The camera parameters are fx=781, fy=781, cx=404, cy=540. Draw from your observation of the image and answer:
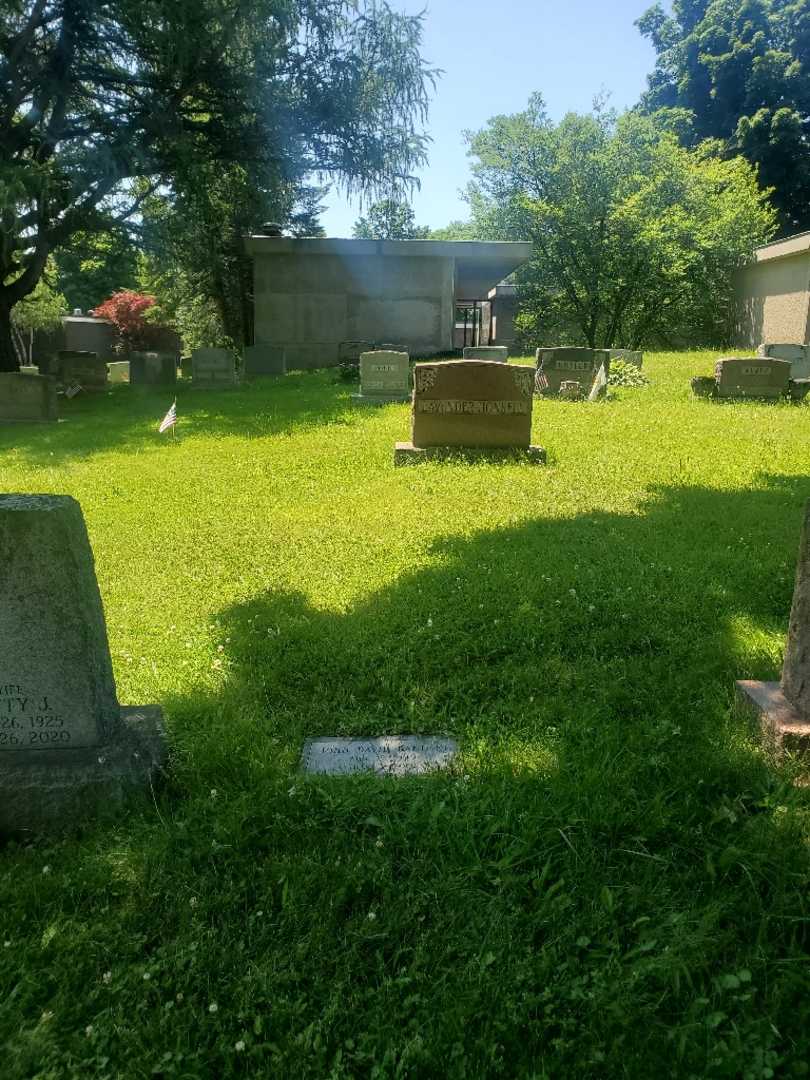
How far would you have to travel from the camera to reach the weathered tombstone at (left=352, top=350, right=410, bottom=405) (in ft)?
49.3

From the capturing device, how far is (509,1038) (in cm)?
199

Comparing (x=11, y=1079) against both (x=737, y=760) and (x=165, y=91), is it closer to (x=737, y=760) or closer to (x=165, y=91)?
(x=737, y=760)

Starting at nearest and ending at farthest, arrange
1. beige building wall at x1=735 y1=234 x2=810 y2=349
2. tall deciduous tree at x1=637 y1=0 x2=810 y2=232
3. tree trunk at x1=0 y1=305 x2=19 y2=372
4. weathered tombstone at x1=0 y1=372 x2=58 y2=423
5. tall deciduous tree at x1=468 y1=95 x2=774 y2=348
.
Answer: weathered tombstone at x1=0 y1=372 x2=58 y2=423
tree trunk at x1=0 y1=305 x2=19 y2=372
beige building wall at x1=735 y1=234 x2=810 y2=349
tall deciduous tree at x1=468 y1=95 x2=774 y2=348
tall deciduous tree at x1=637 y1=0 x2=810 y2=232

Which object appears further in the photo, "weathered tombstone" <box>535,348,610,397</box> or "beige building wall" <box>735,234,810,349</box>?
"beige building wall" <box>735,234,810,349</box>

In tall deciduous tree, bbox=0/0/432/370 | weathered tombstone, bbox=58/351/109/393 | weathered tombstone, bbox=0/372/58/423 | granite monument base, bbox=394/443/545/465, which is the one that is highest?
tall deciduous tree, bbox=0/0/432/370

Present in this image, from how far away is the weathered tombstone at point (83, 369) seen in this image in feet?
66.9

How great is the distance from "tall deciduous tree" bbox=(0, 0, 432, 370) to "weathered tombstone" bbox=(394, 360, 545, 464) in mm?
9850

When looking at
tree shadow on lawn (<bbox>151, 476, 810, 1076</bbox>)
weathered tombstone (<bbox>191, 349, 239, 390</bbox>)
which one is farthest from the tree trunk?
tree shadow on lawn (<bbox>151, 476, 810, 1076</bbox>)

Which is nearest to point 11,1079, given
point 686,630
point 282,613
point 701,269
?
point 282,613

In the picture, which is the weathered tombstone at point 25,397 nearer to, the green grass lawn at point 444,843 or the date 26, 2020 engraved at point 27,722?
the green grass lawn at point 444,843

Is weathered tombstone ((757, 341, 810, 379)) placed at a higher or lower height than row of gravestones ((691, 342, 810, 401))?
higher

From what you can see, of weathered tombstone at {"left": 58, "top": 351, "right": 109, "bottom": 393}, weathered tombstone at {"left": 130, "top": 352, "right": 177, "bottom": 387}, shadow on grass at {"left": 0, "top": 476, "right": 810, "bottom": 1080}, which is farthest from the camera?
weathered tombstone at {"left": 130, "top": 352, "right": 177, "bottom": 387}

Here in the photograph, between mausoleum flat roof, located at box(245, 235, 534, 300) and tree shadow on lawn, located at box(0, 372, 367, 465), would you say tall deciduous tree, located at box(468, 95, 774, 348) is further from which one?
tree shadow on lawn, located at box(0, 372, 367, 465)

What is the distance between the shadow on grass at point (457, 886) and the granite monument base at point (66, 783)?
153mm
